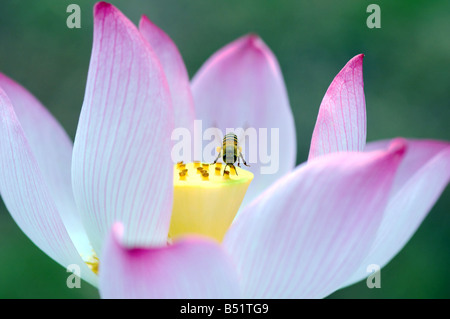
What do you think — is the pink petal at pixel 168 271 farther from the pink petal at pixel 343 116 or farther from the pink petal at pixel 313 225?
the pink petal at pixel 343 116

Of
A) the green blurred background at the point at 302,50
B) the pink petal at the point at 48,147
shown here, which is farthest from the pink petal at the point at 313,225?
the green blurred background at the point at 302,50

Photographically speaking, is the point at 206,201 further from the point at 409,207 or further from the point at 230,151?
the point at 409,207

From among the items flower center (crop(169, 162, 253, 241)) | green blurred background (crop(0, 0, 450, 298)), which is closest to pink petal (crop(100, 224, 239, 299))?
flower center (crop(169, 162, 253, 241))

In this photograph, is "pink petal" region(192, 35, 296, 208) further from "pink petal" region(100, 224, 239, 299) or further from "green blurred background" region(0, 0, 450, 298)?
"green blurred background" region(0, 0, 450, 298)

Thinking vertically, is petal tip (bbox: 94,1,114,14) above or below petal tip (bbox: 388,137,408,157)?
above

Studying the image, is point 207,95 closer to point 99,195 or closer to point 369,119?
point 99,195

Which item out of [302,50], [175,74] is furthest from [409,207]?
[302,50]
